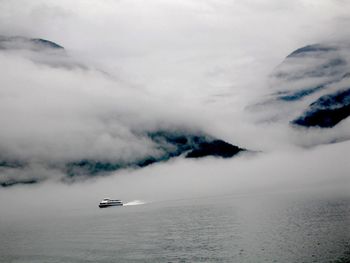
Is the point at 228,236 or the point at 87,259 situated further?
the point at 228,236

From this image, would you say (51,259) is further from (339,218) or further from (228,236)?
(339,218)

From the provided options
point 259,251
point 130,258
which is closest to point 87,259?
point 130,258

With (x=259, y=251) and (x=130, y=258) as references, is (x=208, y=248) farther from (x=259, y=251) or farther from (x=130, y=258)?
(x=130, y=258)

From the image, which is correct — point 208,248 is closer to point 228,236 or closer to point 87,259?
point 228,236

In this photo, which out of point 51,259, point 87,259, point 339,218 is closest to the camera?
point 87,259

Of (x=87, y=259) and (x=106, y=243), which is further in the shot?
(x=106, y=243)

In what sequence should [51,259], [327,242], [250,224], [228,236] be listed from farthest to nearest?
[250,224]
[228,236]
[51,259]
[327,242]

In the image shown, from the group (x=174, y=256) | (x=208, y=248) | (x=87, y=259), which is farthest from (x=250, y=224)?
(x=87, y=259)

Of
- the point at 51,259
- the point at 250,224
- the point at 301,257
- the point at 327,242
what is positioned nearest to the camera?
the point at 301,257

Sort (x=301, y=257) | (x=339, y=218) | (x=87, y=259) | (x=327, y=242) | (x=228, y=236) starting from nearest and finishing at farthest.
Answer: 1. (x=301, y=257)
2. (x=327, y=242)
3. (x=87, y=259)
4. (x=228, y=236)
5. (x=339, y=218)
